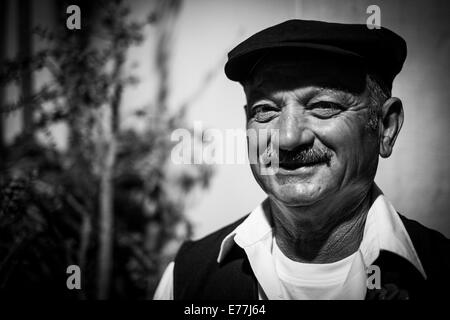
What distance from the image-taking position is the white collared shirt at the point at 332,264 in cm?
100

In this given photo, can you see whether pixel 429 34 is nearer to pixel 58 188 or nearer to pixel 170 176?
pixel 170 176

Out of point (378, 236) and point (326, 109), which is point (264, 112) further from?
point (378, 236)

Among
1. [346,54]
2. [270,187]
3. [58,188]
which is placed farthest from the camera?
[58,188]

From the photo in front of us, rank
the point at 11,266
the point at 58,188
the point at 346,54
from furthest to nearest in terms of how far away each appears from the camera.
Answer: the point at 58,188
the point at 11,266
the point at 346,54

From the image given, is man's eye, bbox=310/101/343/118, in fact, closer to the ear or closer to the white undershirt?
the ear

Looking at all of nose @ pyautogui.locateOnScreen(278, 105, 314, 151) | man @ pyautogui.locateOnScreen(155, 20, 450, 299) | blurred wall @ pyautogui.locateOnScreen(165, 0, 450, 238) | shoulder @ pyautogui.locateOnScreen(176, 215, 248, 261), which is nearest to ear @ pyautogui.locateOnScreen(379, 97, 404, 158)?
man @ pyautogui.locateOnScreen(155, 20, 450, 299)

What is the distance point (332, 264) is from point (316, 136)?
38 cm

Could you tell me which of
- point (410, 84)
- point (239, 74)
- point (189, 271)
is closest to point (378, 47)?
point (410, 84)

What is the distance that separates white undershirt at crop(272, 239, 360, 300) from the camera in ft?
3.40

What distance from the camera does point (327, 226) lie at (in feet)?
3.53

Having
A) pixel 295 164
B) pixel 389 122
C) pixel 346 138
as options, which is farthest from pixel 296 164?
pixel 389 122
